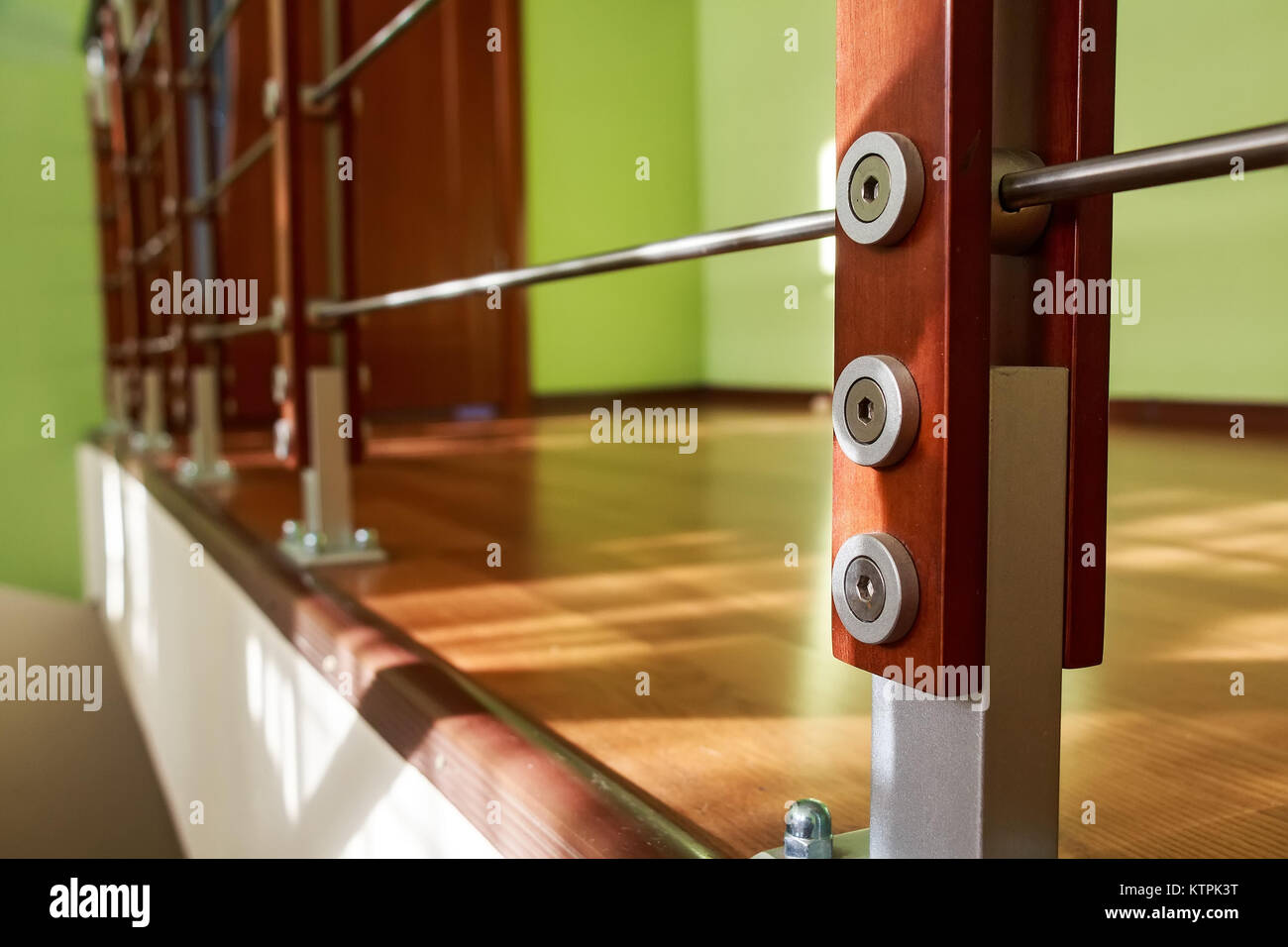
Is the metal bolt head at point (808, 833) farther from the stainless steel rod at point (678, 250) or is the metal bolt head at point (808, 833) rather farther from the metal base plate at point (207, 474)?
the metal base plate at point (207, 474)

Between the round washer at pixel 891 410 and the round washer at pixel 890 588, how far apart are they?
2 cm

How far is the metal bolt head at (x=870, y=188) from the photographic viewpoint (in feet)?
0.95

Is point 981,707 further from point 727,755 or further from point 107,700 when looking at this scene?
point 107,700

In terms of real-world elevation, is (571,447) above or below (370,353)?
below

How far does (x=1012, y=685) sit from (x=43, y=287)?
143 inches

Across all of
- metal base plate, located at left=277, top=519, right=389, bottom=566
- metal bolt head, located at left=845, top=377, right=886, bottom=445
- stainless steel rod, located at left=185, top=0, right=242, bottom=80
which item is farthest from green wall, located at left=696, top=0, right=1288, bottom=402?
metal bolt head, located at left=845, top=377, right=886, bottom=445

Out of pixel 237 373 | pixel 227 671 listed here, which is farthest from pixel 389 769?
pixel 237 373

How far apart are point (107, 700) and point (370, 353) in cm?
144

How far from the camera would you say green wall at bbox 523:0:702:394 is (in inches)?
150

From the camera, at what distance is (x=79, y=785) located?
2.03 meters

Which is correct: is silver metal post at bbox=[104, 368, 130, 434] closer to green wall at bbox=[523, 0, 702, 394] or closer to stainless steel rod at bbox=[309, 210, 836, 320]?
green wall at bbox=[523, 0, 702, 394]

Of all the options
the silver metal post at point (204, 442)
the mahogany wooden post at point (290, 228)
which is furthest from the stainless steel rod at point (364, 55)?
the silver metal post at point (204, 442)
